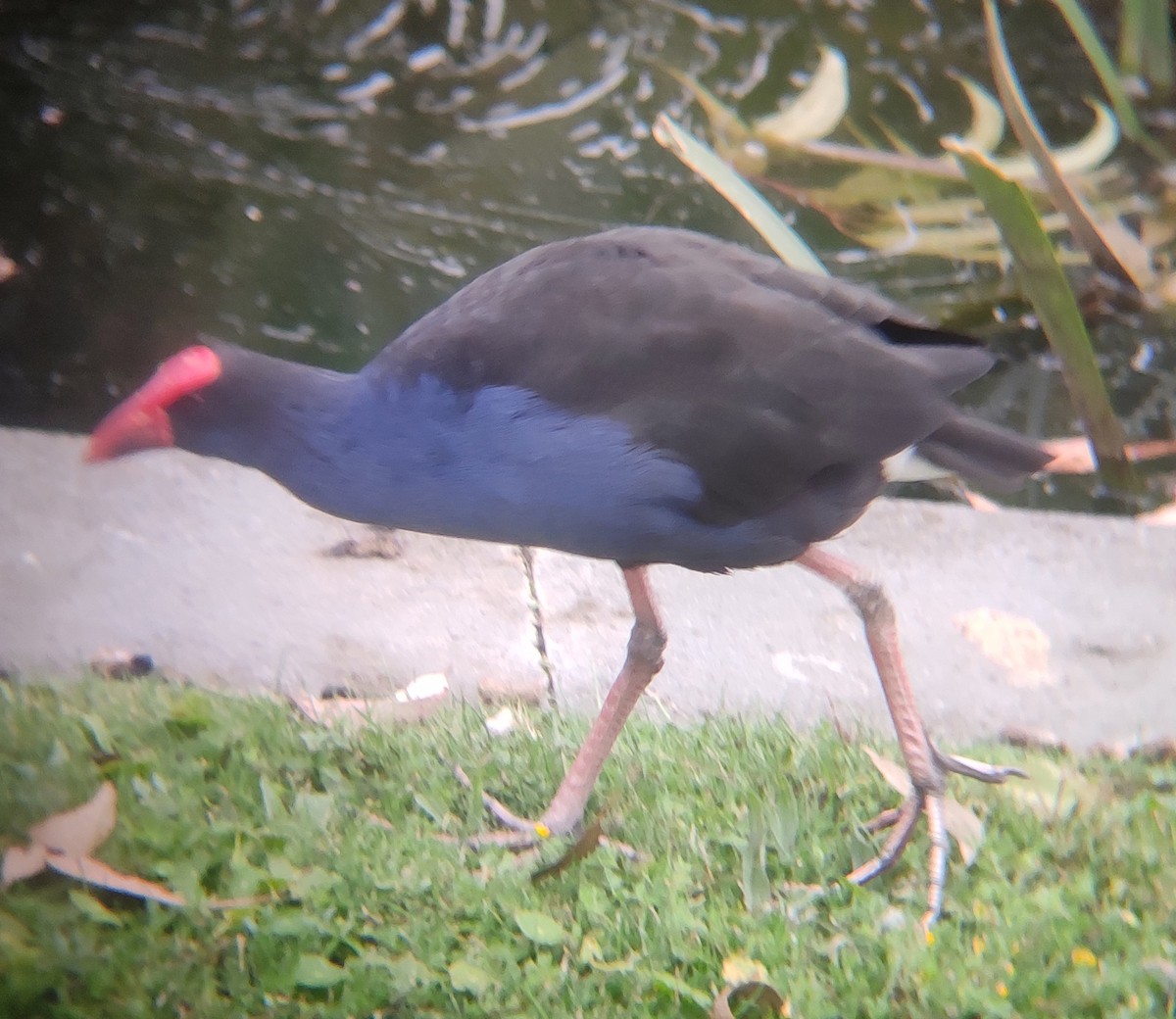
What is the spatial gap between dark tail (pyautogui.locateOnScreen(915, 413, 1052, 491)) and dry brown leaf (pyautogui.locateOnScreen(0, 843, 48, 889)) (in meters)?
1.19

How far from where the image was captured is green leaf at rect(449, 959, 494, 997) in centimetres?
112

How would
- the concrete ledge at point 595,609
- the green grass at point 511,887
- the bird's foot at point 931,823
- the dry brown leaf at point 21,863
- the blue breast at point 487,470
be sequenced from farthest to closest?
the concrete ledge at point 595,609 → the bird's foot at point 931,823 → the blue breast at point 487,470 → the green grass at point 511,887 → the dry brown leaf at point 21,863

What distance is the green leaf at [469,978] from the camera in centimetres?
112

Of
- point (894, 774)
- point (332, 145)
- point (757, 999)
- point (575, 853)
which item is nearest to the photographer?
point (757, 999)

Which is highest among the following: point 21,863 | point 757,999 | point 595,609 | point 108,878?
point 21,863

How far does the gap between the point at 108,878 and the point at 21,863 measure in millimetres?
128

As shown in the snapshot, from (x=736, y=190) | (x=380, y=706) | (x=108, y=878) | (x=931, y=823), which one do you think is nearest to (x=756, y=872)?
(x=931, y=823)

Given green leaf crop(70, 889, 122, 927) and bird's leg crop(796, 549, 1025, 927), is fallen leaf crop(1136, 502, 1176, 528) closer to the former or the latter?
bird's leg crop(796, 549, 1025, 927)

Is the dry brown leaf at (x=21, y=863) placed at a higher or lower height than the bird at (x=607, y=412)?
lower

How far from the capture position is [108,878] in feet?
3.43

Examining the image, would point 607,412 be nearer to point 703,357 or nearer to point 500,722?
point 703,357

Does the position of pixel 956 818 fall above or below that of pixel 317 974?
below

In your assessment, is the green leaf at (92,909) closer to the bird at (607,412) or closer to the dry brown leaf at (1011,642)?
the bird at (607,412)

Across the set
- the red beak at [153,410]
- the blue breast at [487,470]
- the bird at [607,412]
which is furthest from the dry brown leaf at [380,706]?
the red beak at [153,410]
